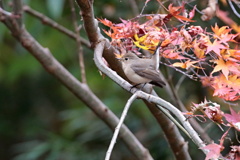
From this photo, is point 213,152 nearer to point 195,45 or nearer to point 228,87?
point 228,87

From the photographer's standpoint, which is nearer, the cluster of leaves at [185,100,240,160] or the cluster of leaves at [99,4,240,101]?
the cluster of leaves at [185,100,240,160]

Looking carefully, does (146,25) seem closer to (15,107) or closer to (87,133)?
(87,133)

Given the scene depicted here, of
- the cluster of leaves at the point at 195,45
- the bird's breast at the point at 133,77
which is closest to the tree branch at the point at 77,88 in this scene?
the bird's breast at the point at 133,77

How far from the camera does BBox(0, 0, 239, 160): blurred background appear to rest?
3961 millimetres

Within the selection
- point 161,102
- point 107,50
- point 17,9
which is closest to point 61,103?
point 17,9

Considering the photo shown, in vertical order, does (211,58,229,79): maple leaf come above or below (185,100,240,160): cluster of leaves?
above

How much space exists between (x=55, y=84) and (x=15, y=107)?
0.62 metres

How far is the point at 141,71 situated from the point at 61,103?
3388 mm

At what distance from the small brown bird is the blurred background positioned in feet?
4.23

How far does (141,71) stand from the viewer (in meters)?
2.22

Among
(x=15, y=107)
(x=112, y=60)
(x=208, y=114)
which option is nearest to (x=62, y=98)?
(x=15, y=107)

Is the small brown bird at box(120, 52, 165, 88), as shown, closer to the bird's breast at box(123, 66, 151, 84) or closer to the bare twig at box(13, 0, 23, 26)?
the bird's breast at box(123, 66, 151, 84)

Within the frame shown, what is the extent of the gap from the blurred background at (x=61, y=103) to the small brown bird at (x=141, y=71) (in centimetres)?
129

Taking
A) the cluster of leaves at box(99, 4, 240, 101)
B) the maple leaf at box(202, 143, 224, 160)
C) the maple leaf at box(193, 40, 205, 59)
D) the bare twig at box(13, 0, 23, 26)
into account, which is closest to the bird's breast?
the cluster of leaves at box(99, 4, 240, 101)
